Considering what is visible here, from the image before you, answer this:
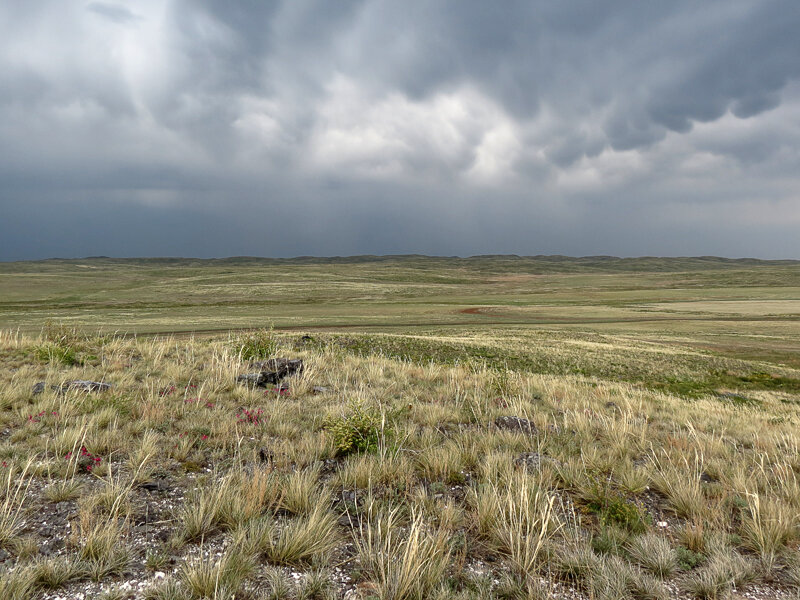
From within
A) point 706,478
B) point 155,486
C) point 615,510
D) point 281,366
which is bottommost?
point 706,478

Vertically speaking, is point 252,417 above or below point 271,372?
above

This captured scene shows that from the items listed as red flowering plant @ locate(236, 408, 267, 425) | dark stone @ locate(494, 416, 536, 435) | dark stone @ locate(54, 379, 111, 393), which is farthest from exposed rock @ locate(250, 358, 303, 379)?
dark stone @ locate(494, 416, 536, 435)

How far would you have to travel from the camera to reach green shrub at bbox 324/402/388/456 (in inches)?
248

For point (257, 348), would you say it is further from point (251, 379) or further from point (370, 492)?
point (370, 492)

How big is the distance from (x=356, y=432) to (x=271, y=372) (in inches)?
215

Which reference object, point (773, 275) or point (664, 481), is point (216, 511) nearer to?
point (664, 481)

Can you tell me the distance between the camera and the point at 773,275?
456 ft

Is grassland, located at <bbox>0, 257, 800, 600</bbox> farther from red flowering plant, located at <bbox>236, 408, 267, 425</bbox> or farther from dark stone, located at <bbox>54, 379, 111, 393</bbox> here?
dark stone, located at <bbox>54, 379, 111, 393</bbox>

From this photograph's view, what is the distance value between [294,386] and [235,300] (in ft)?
233

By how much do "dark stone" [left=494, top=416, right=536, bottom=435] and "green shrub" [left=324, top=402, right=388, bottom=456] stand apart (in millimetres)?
2574

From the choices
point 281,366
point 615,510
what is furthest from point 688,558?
point 281,366

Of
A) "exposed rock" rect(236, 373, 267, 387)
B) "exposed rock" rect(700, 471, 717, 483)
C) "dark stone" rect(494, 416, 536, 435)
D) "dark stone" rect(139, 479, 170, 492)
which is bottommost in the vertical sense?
"exposed rock" rect(700, 471, 717, 483)

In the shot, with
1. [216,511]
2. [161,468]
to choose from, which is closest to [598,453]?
[216,511]

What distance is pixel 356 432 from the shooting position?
21.2ft
